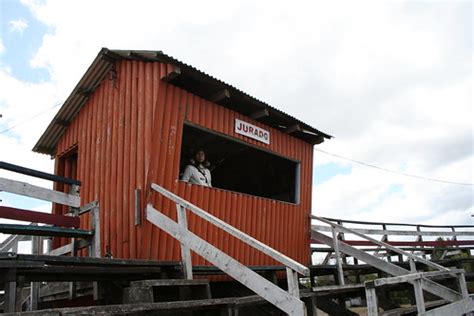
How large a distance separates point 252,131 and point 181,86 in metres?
1.80

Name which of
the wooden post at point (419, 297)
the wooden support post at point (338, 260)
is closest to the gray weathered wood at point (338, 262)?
the wooden support post at point (338, 260)

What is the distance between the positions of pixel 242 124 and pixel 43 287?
4557 mm

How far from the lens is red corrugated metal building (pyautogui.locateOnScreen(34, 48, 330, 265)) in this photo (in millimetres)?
6516

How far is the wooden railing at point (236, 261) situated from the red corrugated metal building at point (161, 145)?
0.60m

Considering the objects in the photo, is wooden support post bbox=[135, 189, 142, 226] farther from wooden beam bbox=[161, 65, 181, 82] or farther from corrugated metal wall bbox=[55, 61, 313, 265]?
wooden beam bbox=[161, 65, 181, 82]

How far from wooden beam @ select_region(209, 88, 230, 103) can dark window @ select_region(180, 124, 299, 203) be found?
197 cm

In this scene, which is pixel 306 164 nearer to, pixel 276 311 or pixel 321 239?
pixel 321 239

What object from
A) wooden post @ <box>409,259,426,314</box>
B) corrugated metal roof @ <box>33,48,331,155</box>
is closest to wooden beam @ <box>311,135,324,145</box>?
corrugated metal roof @ <box>33,48,331,155</box>

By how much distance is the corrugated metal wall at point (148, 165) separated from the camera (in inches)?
254

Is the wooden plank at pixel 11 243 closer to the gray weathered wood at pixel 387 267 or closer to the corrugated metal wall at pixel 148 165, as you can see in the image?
the corrugated metal wall at pixel 148 165

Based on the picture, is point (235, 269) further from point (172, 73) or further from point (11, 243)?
point (11, 243)

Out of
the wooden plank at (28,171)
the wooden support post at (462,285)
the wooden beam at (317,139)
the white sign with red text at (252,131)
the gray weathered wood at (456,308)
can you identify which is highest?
the wooden beam at (317,139)

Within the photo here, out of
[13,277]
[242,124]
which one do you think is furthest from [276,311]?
[13,277]

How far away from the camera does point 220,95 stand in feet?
24.0
